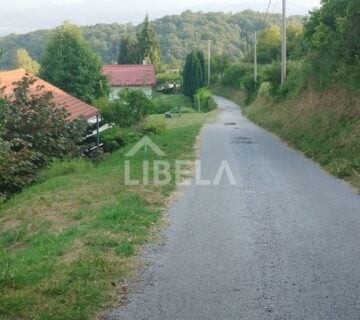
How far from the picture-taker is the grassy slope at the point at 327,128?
518 inches

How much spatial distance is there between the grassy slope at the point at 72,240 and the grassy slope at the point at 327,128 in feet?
16.6

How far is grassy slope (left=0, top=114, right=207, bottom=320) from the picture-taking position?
5.02 meters

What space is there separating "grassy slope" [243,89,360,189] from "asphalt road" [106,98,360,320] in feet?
5.68

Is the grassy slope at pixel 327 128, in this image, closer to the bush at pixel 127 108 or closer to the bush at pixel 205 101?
the bush at pixel 127 108

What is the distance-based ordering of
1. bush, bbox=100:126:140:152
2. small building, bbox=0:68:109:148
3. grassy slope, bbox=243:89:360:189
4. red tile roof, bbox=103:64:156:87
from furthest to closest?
1. red tile roof, bbox=103:64:156:87
2. bush, bbox=100:126:140:152
3. small building, bbox=0:68:109:148
4. grassy slope, bbox=243:89:360:189

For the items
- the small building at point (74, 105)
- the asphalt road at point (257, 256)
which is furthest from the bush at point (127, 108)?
the asphalt road at point (257, 256)

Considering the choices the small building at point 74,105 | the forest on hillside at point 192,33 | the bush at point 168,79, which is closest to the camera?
the small building at point 74,105

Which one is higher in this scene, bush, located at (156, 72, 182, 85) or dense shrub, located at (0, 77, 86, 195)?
bush, located at (156, 72, 182, 85)

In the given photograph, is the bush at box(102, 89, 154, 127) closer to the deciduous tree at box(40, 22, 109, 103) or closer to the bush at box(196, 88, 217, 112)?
the deciduous tree at box(40, 22, 109, 103)

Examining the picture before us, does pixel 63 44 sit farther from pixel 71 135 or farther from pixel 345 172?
pixel 345 172

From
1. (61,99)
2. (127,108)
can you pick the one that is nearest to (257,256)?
(61,99)

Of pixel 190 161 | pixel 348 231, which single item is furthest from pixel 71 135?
pixel 348 231

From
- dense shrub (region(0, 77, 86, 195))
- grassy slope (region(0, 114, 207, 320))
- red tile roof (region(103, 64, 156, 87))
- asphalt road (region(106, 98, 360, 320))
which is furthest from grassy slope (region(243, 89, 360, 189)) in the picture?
red tile roof (region(103, 64, 156, 87))

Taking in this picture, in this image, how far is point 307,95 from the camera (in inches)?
885
